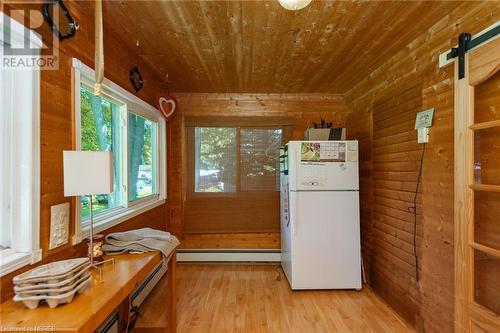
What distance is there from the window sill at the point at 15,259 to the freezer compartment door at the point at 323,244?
6.91ft

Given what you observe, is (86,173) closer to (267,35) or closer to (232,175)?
Result: (267,35)

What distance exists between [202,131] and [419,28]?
254cm

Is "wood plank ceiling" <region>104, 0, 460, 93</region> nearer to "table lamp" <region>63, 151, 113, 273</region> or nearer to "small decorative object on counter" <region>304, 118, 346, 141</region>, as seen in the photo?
"small decorative object on counter" <region>304, 118, 346, 141</region>

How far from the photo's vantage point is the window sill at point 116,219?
1582mm

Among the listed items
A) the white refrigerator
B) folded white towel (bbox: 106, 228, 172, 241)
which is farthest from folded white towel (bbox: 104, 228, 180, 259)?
the white refrigerator

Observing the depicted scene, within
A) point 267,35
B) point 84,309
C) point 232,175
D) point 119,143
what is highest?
point 267,35

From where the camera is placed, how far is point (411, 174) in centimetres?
216

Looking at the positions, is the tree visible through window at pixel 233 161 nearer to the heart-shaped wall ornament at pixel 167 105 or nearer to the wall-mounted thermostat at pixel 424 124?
the heart-shaped wall ornament at pixel 167 105

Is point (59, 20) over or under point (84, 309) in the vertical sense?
over

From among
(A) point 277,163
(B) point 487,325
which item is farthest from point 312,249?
(B) point 487,325

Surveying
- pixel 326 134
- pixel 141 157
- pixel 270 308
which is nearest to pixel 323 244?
pixel 270 308

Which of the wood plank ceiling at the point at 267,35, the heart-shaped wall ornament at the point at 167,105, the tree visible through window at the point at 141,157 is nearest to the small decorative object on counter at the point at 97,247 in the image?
the tree visible through window at the point at 141,157

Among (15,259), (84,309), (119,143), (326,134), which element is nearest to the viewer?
(84,309)

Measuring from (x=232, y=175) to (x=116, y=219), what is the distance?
1707 mm
